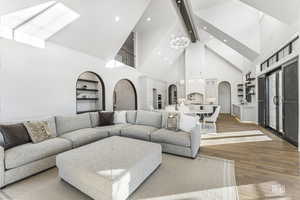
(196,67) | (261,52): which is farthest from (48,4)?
(196,67)

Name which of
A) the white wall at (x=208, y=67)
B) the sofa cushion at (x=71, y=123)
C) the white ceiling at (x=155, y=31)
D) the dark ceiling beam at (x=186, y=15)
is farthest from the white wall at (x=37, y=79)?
the white wall at (x=208, y=67)

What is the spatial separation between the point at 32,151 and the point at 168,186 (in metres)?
2.25

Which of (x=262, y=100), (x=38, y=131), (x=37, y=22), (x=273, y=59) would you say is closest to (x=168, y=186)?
(x=38, y=131)

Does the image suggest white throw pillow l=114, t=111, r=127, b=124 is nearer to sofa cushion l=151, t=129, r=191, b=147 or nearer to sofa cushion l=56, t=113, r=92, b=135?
sofa cushion l=56, t=113, r=92, b=135

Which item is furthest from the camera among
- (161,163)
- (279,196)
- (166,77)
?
(166,77)

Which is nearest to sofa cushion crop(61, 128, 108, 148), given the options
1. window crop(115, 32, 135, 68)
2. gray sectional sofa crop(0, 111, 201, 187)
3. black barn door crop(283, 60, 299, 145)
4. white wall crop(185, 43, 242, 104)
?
gray sectional sofa crop(0, 111, 201, 187)

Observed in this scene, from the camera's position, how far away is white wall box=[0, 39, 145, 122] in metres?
2.95

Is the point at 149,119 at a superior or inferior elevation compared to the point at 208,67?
inferior

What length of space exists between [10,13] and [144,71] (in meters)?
5.93

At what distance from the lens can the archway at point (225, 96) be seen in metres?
10.9

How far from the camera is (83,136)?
3258 mm

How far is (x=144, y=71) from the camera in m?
8.20

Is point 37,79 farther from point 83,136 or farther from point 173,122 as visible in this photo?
point 173,122

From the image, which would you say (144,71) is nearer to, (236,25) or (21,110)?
(236,25)
